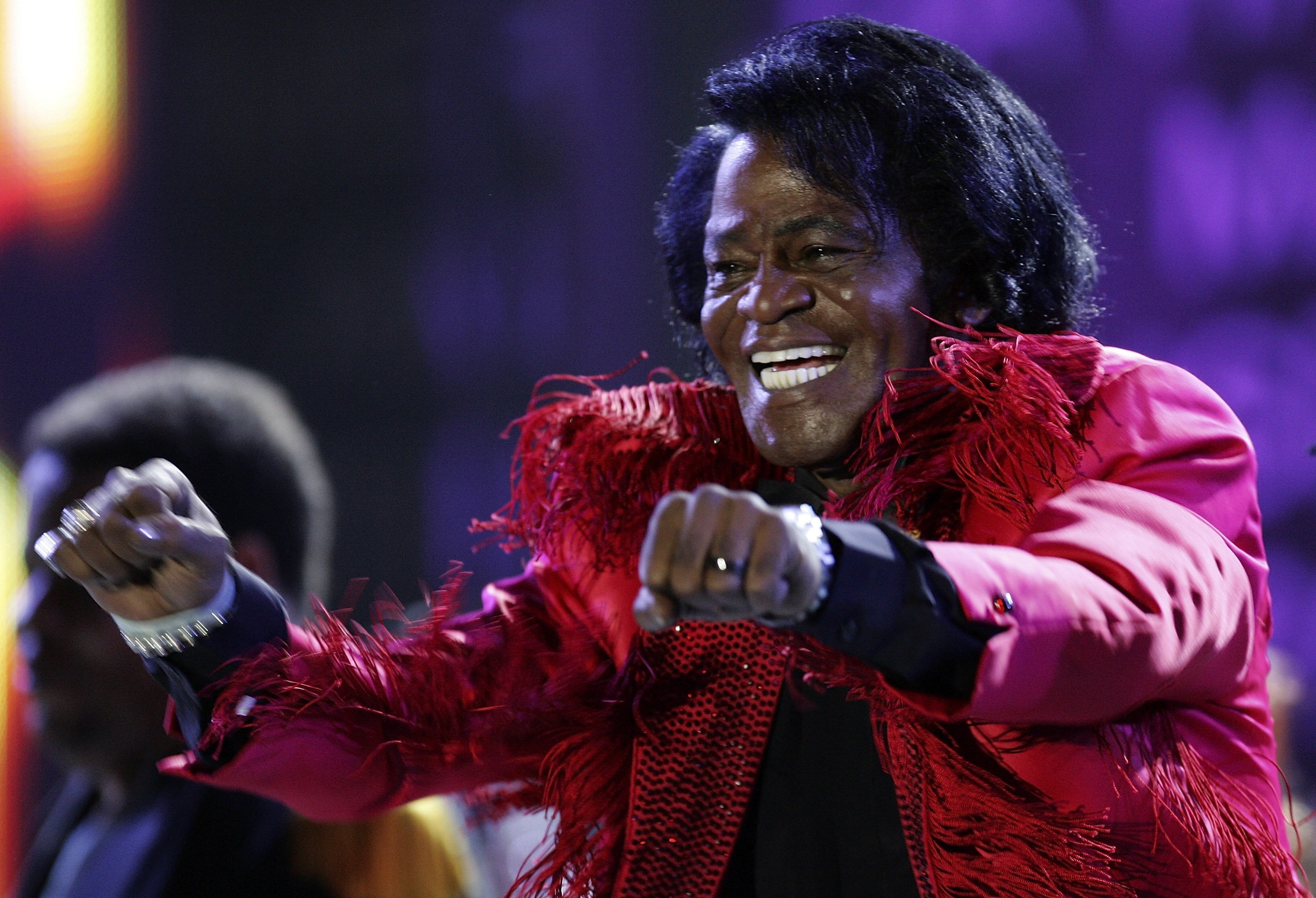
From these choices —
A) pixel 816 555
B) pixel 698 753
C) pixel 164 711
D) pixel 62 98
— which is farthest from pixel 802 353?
pixel 62 98

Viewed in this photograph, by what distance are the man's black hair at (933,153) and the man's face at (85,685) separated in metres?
1.12

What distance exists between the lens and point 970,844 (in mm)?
1083

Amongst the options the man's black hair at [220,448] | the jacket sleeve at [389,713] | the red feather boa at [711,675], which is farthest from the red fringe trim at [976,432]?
the man's black hair at [220,448]

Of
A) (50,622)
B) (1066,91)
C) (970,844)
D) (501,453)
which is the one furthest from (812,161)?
(501,453)

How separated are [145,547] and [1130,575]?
0.75 meters

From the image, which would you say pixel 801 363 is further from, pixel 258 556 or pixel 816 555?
pixel 258 556

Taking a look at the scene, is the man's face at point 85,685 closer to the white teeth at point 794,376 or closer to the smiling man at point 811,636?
the smiling man at point 811,636

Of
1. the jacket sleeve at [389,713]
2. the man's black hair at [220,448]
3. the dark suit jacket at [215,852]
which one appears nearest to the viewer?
the jacket sleeve at [389,713]

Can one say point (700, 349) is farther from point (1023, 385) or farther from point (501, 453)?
point (501, 453)

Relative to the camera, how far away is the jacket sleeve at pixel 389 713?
49.1 inches

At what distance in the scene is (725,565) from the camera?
29.7 inches

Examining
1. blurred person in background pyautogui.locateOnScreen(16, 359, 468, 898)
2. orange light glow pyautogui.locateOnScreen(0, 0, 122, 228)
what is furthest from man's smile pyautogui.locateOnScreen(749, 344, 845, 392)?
orange light glow pyautogui.locateOnScreen(0, 0, 122, 228)

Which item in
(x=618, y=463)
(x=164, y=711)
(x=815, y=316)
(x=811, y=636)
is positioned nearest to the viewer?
(x=811, y=636)

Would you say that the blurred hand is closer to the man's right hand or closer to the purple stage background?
the man's right hand
